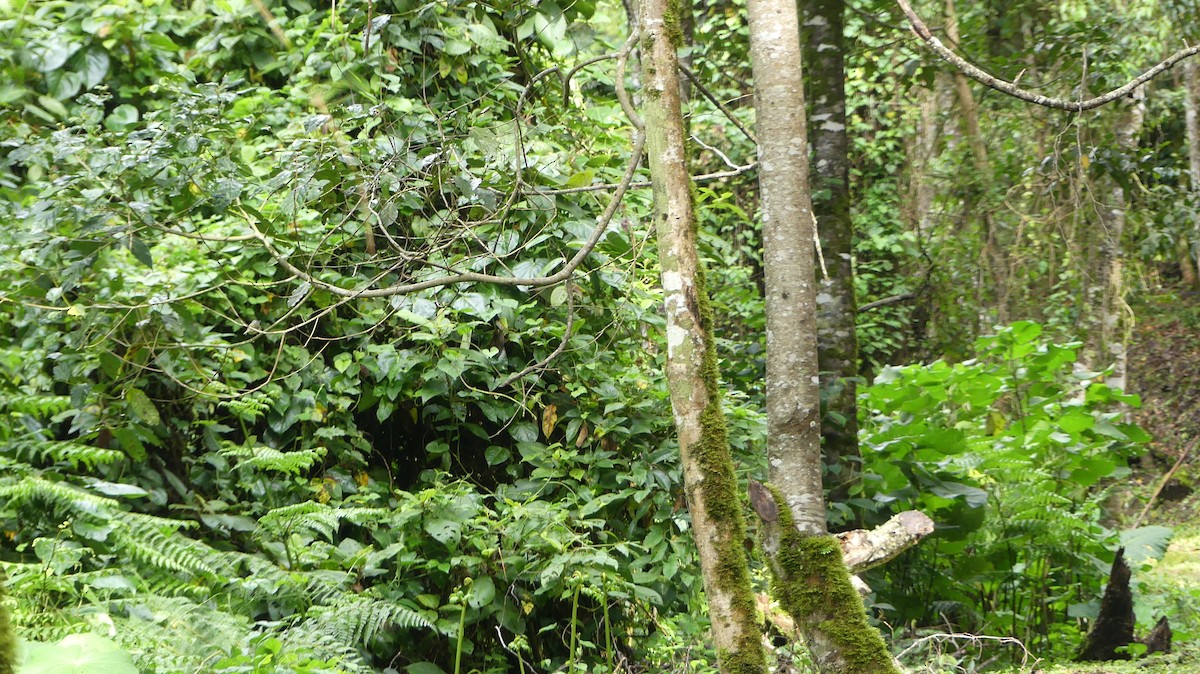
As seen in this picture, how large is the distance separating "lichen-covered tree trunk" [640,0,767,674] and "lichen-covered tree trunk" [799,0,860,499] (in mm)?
2297

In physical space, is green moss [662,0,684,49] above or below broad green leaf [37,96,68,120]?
below

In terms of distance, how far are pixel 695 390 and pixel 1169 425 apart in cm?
1184

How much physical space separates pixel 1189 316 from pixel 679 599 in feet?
35.1

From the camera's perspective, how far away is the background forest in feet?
11.0

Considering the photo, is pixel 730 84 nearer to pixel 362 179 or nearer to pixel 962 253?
pixel 962 253

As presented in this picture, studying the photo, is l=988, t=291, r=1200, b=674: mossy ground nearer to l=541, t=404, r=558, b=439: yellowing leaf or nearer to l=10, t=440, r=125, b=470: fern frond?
l=541, t=404, r=558, b=439: yellowing leaf

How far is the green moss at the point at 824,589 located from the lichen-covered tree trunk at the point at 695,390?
0.85 ft

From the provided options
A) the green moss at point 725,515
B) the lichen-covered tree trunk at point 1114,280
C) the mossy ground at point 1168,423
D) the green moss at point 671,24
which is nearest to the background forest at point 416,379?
the green moss at point 671,24

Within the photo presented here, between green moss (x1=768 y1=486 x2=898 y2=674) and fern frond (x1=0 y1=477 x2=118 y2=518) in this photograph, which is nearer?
green moss (x1=768 y1=486 x2=898 y2=674)

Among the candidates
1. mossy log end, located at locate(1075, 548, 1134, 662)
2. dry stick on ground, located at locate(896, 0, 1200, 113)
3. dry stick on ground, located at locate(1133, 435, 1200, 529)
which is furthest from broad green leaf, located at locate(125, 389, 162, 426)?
dry stick on ground, located at locate(1133, 435, 1200, 529)

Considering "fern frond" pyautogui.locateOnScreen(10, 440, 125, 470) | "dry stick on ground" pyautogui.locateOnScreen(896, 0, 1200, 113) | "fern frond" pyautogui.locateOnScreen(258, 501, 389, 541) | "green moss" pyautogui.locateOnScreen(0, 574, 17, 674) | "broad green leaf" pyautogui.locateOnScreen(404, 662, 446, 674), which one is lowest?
"broad green leaf" pyautogui.locateOnScreen(404, 662, 446, 674)

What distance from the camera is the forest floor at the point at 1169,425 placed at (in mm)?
8516

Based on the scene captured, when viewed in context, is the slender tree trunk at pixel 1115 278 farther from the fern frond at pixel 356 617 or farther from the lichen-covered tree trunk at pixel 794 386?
the fern frond at pixel 356 617

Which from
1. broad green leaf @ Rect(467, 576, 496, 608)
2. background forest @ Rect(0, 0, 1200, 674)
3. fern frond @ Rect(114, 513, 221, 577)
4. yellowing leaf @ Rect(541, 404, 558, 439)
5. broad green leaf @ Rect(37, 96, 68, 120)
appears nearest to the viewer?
fern frond @ Rect(114, 513, 221, 577)
